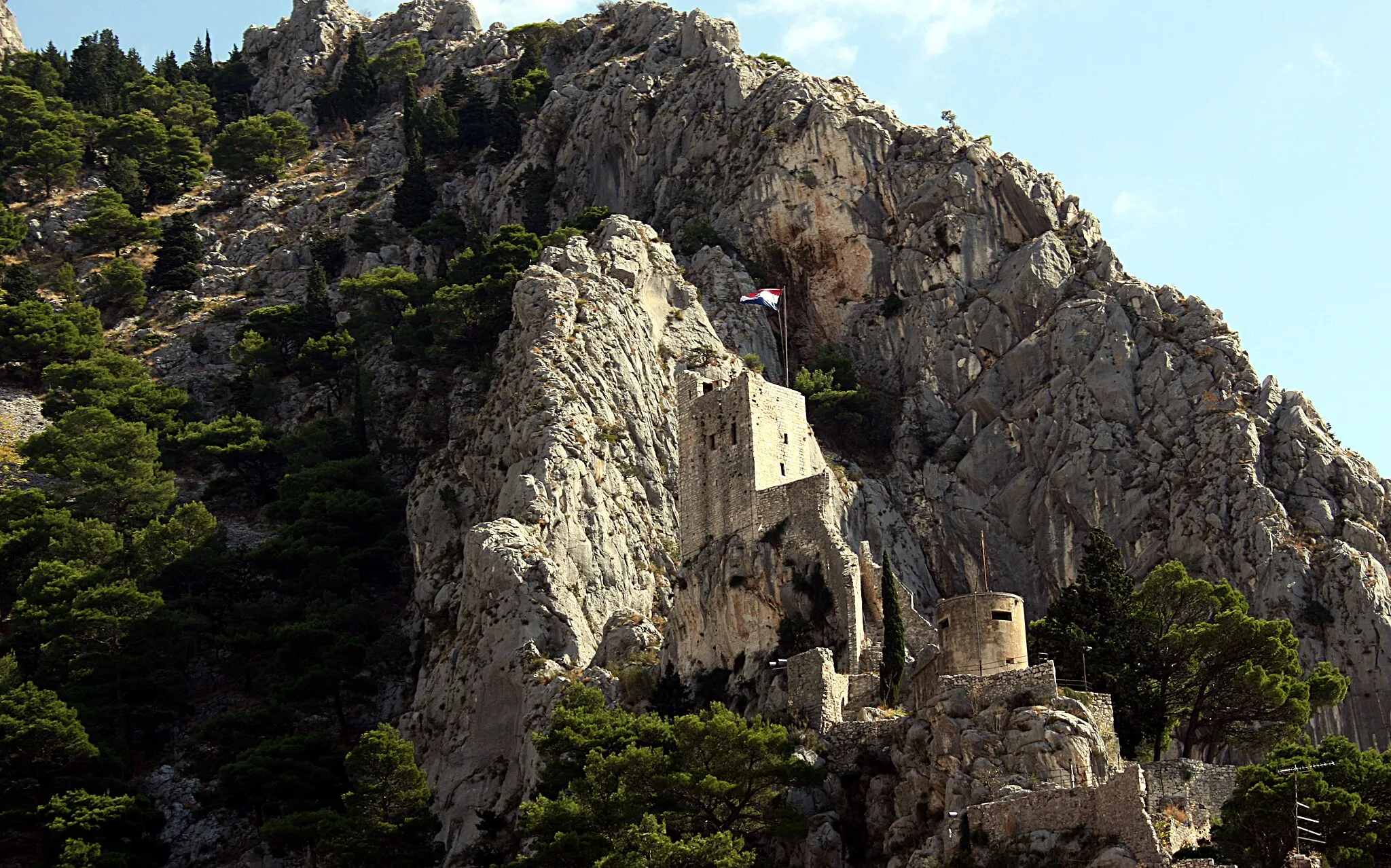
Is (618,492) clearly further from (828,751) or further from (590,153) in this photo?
(590,153)

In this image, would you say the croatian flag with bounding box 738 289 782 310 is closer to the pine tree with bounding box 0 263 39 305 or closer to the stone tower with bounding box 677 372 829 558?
the stone tower with bounding box 677 372 829 558

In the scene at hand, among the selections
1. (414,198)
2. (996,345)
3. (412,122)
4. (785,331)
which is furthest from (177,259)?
(996,345)

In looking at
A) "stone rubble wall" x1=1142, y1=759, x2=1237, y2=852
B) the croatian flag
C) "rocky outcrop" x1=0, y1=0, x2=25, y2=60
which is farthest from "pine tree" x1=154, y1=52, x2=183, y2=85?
"stone rubble wall" x1=1142, y1=759, x2=1237, y2=852

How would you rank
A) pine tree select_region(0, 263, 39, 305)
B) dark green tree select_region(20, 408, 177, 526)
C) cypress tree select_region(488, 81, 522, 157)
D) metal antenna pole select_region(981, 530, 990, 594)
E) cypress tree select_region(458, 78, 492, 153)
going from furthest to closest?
cypress tree select_region(458, 78, 492, 153), cypress tree select_region(488, 81, 522, 157), pine tree select_region(0, 263, 39, 305), dark green tree select_region(20, 408, 177, 526), metal antenna pole select_region(981, 530, 990, 594)

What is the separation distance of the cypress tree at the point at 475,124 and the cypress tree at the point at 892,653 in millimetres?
66750

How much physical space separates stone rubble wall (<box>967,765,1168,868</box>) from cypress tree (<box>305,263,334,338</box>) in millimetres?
61020

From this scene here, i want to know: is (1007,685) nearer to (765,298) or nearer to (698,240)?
(765,298)

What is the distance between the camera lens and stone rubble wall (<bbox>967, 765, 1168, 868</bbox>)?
121 feet

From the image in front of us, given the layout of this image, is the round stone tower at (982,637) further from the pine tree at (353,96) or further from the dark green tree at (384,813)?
the pine tree at (353,96)

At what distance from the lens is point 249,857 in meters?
59.8

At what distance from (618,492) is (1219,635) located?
2431 centimetres

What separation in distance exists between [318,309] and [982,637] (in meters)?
56.0

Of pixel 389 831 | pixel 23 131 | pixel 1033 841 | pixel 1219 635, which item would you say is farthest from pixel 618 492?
pixel 23 131

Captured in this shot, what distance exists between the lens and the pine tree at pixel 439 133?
114000 mm
